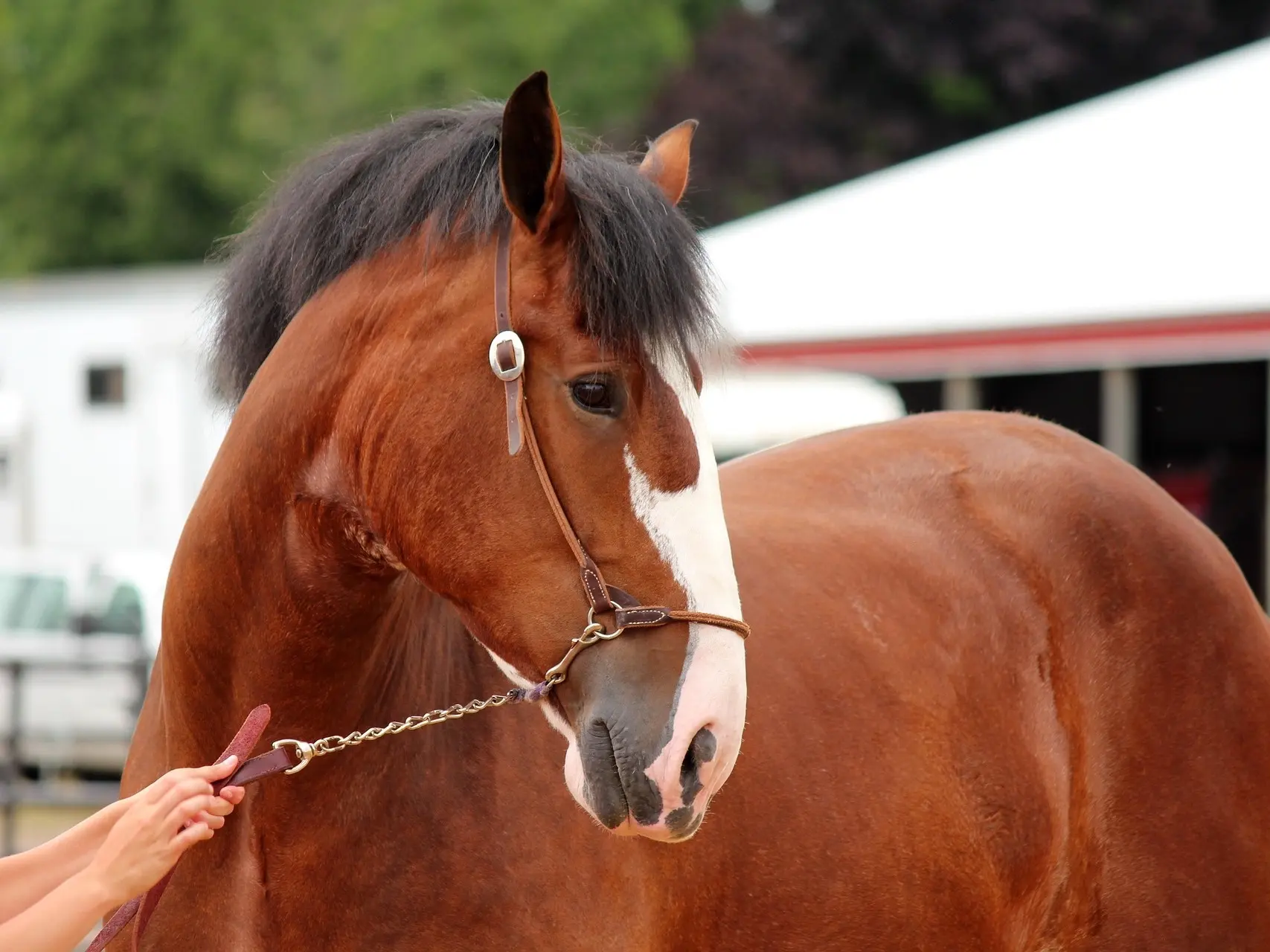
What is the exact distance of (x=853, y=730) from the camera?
3115mm

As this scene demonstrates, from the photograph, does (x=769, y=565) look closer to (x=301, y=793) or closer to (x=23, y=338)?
(x=301, y=793)

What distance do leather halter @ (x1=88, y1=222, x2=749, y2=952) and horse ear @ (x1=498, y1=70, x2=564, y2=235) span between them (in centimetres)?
9

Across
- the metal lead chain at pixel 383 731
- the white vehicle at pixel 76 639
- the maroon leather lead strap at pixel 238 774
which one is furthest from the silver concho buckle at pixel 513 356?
the white vehicle at pixel 76 639

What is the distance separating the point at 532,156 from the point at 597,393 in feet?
1.21

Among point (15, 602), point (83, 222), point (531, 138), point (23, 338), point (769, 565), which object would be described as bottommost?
point (15, 602)

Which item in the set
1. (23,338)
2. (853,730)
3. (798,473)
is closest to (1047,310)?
(798,473)

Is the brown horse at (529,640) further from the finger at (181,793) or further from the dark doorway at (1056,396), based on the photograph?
the dark doorway at (1056,396)

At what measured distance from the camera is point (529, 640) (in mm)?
2287

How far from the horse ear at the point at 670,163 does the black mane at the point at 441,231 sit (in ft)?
0.38

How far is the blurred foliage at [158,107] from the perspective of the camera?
1377 inches

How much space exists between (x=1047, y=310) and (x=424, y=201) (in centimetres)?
783

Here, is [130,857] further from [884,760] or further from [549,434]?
[884,760]

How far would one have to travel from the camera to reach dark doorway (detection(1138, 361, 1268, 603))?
11.9m

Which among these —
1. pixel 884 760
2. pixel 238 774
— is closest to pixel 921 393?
pixel 884 760
